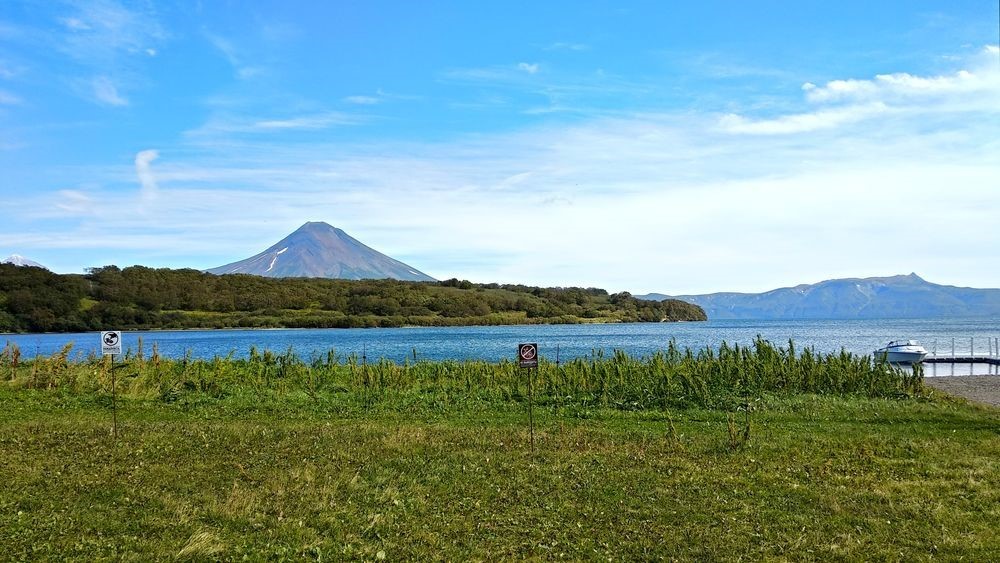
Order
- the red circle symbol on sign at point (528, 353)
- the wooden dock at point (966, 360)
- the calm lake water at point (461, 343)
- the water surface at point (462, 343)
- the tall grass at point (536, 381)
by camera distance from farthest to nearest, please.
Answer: the calm lake water at point (461, 343) < the water surface at point (462, 343) < the wooden dock at point (966, 360) < the tall grass at point (536, 381) < the red circle symbol on sign at point (528, 353)

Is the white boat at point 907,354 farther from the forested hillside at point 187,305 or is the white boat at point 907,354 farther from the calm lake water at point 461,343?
the forested hillside at point 187,305

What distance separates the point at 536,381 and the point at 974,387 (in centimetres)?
2296

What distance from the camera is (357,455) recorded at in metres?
14.1

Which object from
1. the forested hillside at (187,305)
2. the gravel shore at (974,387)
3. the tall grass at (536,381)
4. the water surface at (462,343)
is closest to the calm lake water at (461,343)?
the water surface at (462,343)

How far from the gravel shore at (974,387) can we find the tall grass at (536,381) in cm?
446

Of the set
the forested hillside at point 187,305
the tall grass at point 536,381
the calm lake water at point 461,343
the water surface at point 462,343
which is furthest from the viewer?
the forested hillside at point 187,305

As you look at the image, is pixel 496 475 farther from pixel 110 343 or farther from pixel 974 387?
pixel 974 387

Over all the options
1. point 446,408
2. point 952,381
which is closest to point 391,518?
point 446,408

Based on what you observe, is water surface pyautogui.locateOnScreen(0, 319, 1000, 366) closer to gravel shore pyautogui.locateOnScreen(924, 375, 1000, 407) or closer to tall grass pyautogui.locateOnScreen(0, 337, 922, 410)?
tall grass pyautogui.locateOnScreen(0, 337, 922, 410)

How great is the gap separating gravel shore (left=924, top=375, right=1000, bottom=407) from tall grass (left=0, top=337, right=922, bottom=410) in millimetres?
4459

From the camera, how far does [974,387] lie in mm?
33750

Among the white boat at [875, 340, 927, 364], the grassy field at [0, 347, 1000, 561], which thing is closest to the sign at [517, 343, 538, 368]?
the grassy field at [0, 347, 1000, 561]

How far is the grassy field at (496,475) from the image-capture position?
905cm

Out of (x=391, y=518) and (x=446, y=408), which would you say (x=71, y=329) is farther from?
(x=391, y=518)
